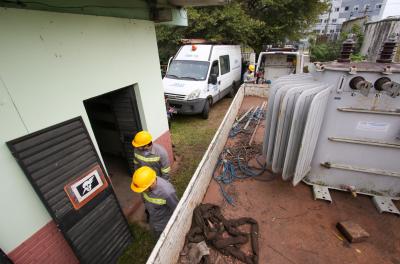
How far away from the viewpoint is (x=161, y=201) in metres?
2.74

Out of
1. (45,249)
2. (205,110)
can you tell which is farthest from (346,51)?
(205,110)

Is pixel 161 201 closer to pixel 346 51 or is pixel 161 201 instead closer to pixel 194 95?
pixel 346 51

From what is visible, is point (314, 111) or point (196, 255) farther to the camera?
point (314, 111)

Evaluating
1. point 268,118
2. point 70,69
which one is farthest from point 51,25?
point 268,118

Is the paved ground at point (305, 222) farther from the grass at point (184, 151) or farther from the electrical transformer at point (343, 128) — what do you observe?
the grass at point (184, 151)

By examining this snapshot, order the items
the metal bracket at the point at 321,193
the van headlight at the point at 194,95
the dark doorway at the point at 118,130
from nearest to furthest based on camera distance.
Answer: the metal bracket at the point at 321,193, the dark doorway at the point at 118,130, the van headlight at the point at 194,95

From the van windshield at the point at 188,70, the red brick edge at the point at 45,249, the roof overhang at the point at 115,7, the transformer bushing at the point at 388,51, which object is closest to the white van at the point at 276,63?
the van windshield at the point at 188,70

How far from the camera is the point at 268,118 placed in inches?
122

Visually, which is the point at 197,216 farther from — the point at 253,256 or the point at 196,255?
the point at 253,256

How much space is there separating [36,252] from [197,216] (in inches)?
79.0

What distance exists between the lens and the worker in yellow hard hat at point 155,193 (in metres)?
2.56

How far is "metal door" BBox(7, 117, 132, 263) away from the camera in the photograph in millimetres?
2334

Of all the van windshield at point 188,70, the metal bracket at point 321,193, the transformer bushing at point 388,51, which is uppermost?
the transformer bushing at point 388,51

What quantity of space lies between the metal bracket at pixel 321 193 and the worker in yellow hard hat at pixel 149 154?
7.54ft
